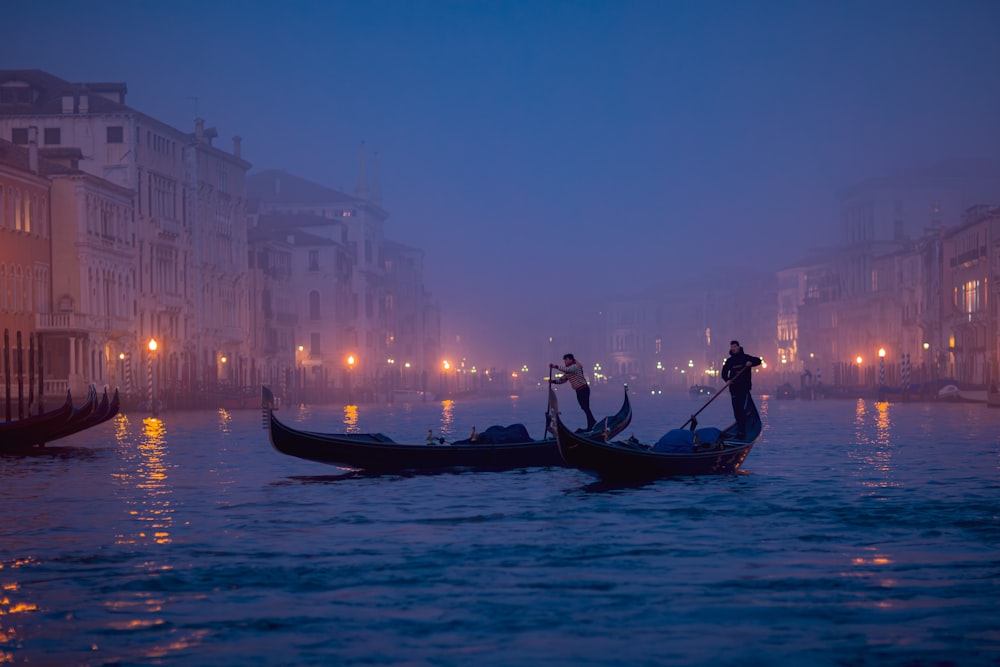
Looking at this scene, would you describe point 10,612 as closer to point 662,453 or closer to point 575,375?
point 662,453

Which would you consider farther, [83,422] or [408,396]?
[408,396]

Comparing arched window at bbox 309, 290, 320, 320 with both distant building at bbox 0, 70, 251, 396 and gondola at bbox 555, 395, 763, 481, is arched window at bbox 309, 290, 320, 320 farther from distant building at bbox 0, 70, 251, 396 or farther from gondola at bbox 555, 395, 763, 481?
gondola at bbox 555, 395, 763, 481

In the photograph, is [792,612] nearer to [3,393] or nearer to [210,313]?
[3,393]

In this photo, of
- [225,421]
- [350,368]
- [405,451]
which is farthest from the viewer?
[350,368]

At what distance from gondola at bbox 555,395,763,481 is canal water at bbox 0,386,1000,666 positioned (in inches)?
11.5

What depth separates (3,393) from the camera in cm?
4444

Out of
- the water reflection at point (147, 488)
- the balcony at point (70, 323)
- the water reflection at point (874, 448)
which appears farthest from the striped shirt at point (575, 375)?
the balcony at point (70, 323)

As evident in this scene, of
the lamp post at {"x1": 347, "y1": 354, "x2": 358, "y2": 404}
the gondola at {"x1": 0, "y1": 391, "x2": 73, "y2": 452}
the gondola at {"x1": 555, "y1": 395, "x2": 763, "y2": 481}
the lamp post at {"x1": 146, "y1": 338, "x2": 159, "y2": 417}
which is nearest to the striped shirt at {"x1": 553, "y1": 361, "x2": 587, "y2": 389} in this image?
the gondola at {"x1": 555, "y1": 395, "x2": 763, "y2": 481}

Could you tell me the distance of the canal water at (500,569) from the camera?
9.59m

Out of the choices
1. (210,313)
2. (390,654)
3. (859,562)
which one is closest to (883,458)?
(859,562)

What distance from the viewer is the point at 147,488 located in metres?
21.1

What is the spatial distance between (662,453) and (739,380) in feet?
9.22

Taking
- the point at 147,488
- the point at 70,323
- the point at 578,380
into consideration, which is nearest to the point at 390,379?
the point at 70,323

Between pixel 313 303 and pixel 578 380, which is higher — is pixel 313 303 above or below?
above
